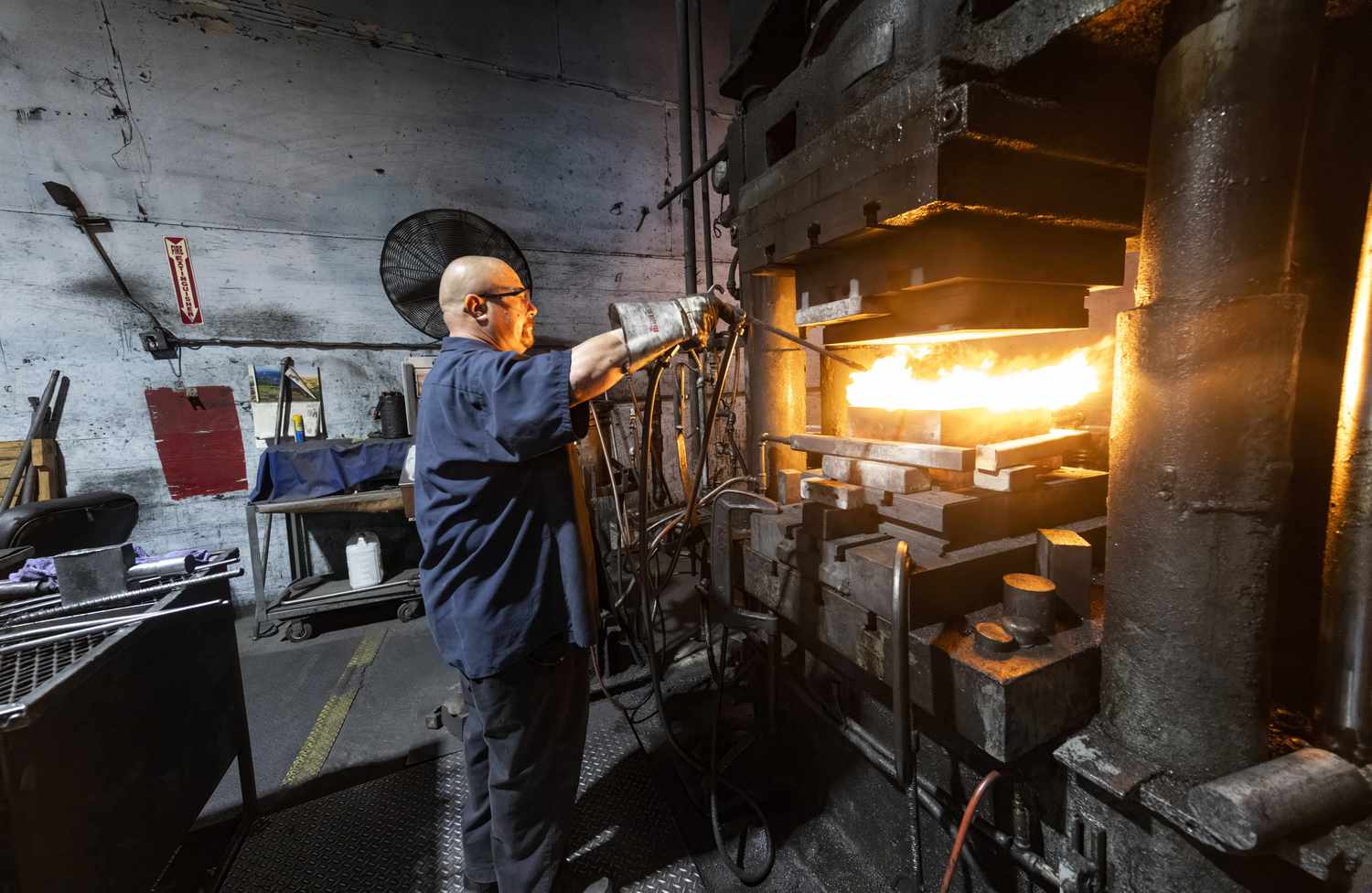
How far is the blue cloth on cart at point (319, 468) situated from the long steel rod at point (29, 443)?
165 cm

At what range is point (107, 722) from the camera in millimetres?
1577

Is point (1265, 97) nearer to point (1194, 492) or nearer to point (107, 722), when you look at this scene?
point (1194, 492)

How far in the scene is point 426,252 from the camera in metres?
5.06

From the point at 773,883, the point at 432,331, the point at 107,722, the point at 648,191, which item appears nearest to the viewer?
the point at 107,722

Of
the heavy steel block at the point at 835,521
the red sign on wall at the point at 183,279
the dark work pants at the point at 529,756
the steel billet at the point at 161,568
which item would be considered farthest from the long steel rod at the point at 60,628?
the red sign on wall at the point at 183,279

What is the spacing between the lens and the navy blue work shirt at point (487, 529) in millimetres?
1731

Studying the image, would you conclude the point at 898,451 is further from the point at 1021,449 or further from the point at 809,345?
the point at 809,345

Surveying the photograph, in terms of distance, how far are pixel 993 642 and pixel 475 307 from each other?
209 centimetres

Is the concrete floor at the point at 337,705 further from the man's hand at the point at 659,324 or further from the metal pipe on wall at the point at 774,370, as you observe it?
the man's hand at the point at 659,324

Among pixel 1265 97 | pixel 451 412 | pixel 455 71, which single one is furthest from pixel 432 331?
pixel 1265 97

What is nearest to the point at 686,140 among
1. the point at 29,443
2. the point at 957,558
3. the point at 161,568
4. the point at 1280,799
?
the point at 957,558

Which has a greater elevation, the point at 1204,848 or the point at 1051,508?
the point at 1051,508

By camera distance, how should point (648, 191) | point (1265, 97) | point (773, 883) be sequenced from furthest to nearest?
point (648, 191), point (773, 883), point (1265, 97)

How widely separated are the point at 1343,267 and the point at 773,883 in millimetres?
2675
